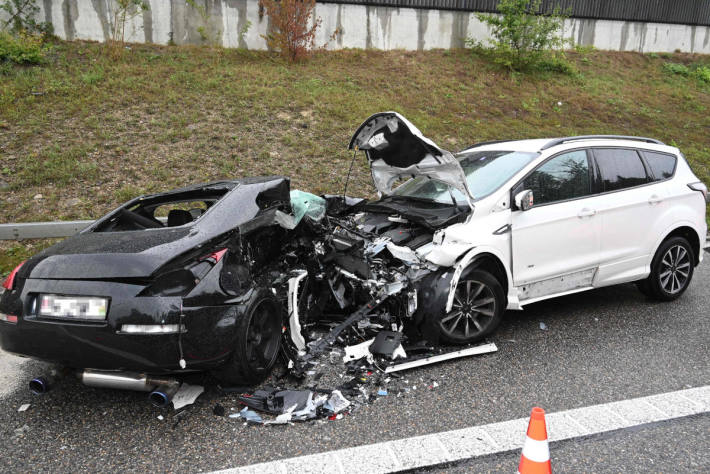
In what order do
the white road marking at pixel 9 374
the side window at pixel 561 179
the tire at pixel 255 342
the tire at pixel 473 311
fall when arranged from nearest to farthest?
the tire at pixel 255 342
the white road marking at pixel 9 374
the tire at pixel 473 311
the side window at pixel 561 179

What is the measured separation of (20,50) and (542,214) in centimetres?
1074

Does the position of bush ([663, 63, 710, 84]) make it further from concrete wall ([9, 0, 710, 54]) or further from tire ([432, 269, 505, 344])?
tire ([432, 269, 505, 344])

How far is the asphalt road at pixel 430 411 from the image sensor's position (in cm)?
290

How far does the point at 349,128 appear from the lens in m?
10.2

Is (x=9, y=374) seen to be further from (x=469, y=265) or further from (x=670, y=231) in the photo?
(x=670, y=231)

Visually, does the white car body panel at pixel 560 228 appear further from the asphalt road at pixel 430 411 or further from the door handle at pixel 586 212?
the asphalt road at pixel 430 411

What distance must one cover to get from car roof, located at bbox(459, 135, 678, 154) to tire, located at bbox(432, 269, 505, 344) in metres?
1.43

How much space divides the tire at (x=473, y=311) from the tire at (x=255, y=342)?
127 centimetres

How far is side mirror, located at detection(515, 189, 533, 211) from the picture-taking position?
4.30m

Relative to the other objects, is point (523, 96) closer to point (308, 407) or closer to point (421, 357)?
point (421, 357)

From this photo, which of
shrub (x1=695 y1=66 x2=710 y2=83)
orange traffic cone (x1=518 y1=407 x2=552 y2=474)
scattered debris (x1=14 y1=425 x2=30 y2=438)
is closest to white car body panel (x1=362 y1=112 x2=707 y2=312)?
orange traffic cone (x1=518 y1=407 x2=552 y2=474)

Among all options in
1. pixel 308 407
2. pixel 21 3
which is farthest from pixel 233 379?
pixel 21 3

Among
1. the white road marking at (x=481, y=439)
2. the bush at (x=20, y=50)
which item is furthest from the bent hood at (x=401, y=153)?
the bush at (x=20, y=50)

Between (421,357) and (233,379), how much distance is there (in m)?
1.48
